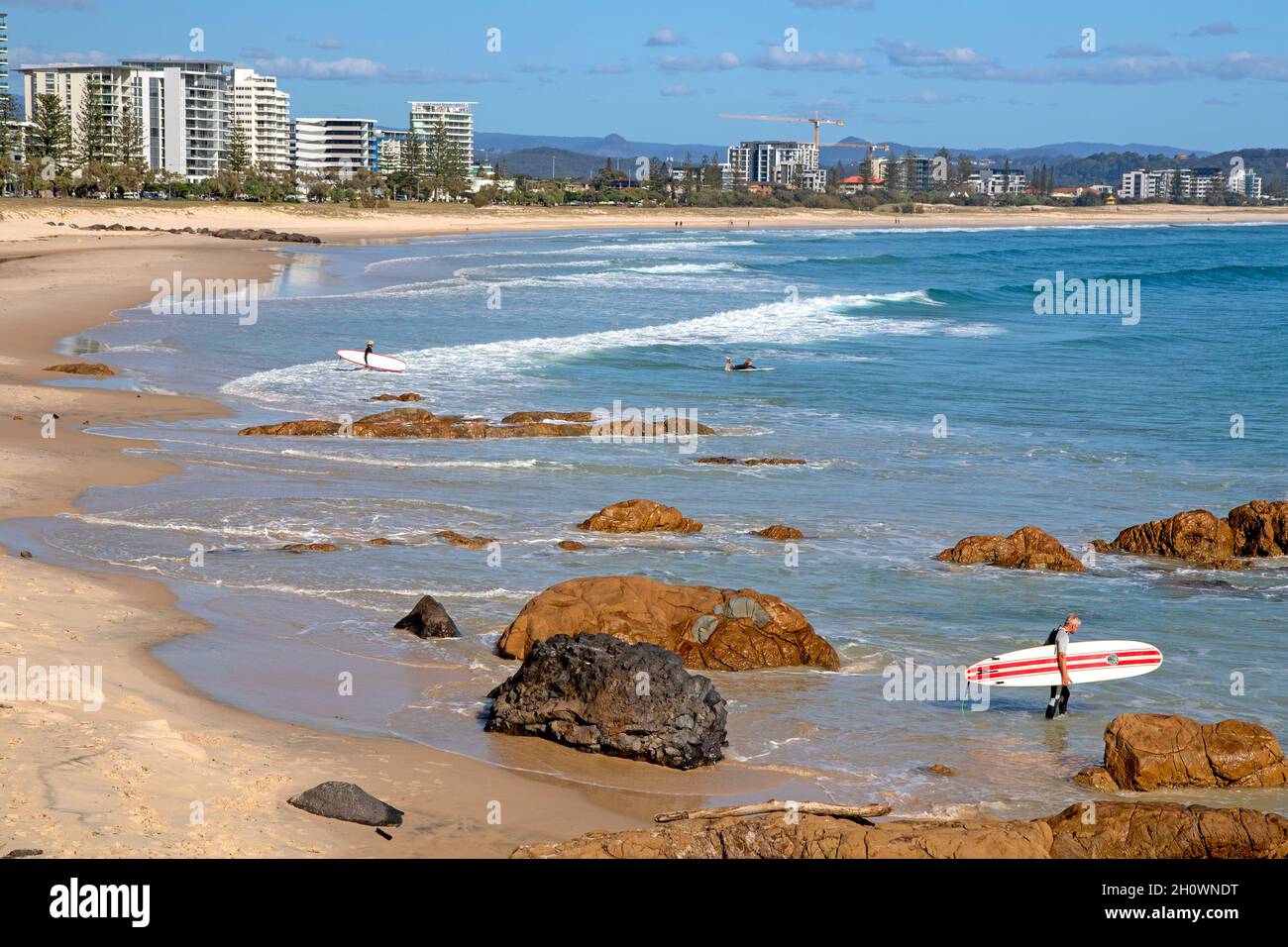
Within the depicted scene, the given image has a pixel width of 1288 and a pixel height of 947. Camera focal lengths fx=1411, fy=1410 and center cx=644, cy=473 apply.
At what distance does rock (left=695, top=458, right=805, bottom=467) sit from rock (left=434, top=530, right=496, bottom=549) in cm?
660

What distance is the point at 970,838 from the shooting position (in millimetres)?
7793

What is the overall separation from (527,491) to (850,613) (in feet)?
22.0

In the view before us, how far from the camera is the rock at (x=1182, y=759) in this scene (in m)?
10.1

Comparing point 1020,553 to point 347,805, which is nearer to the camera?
point 347,805

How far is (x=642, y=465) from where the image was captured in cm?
2219

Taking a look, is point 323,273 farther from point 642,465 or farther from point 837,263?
point 642,465

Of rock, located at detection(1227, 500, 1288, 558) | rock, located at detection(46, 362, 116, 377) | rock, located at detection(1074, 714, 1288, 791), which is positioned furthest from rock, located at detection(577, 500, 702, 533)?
rock, located at detection(46, 362, 116, 377)

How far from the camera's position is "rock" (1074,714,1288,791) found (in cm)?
1008

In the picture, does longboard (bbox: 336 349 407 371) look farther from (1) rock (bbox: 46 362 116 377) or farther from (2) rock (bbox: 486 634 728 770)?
(2) rock (bbox: 486 634 728 770)

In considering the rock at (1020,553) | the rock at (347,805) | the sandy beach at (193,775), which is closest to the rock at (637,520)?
the rock at (1020,553)

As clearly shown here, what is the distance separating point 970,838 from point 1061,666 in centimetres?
412

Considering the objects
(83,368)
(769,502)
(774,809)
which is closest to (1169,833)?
(774,809)

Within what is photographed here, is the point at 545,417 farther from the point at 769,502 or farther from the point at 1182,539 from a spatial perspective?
the point at 1182,539
